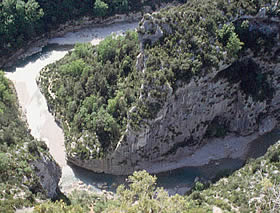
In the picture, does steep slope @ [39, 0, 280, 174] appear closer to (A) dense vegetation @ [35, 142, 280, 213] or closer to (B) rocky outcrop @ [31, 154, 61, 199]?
(B) rocky outcrop @ [31, 154, 61, 199]

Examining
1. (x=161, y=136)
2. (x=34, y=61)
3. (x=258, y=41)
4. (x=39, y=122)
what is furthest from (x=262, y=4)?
(x=34, y=61)

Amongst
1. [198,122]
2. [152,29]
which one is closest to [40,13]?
[152,29]

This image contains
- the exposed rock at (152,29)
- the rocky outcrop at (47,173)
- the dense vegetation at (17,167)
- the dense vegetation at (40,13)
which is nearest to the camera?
the dense vegetation at (17,167)

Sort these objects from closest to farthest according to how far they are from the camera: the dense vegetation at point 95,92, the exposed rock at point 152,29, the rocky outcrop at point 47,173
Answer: the rocky outcrop at point 47,173, the exposed rock at point 152,29, the dense vegetation at point 95,92

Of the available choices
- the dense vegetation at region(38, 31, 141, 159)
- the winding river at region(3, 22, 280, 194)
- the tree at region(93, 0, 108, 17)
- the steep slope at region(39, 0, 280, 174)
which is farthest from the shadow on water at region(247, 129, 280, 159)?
the tree at region(93, 0, 108, 17)

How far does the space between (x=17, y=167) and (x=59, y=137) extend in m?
19.6

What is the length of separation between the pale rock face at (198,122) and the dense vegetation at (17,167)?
10.9m

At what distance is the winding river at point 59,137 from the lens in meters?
58.7

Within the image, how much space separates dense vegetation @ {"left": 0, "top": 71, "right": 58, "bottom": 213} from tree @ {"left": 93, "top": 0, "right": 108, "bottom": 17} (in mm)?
44497

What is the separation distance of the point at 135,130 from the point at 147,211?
17.0 metres

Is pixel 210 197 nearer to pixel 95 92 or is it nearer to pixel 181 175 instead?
pixel 181 175

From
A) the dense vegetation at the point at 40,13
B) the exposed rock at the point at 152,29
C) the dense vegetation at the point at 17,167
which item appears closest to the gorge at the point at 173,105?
the exposed rock at the point at 152,29

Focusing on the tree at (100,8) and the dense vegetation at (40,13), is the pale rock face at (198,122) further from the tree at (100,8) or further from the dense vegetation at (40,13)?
the dense vegetation at (40,13)

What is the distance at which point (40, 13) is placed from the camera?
284 ft
